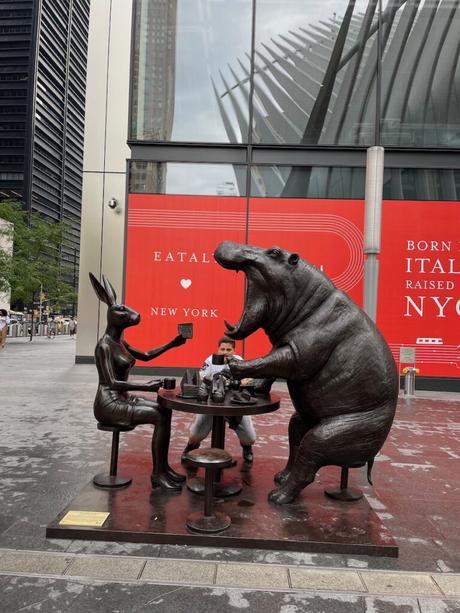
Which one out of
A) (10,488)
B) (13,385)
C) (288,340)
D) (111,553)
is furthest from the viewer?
(13,385)

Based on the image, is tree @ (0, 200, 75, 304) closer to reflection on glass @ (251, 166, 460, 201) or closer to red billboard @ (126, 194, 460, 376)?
red billboard @ (126, 194, 460, 376)

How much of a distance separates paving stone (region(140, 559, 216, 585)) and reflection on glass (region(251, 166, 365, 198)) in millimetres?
9161

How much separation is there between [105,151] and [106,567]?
11.1 meters

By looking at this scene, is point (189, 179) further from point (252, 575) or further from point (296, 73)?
point (252, 575)

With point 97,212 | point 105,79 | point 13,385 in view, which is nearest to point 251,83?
point 105,79

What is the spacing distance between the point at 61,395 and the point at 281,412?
4.12 metres

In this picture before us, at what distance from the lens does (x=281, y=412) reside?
25.5 ft

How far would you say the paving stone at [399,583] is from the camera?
8.43ft

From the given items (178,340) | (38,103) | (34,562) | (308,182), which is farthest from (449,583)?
(38,103)

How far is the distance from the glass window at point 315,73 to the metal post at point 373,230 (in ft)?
22.6

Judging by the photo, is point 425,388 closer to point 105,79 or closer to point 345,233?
point 345,233

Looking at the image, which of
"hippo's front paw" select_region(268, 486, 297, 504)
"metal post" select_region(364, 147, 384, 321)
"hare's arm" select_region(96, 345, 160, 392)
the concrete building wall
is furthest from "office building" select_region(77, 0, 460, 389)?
"hippo's front paw" select_region(268, 486, 297, 504)

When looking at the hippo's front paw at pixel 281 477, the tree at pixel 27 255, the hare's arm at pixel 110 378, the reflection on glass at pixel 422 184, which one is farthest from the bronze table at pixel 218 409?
the tree at pixel 27 255

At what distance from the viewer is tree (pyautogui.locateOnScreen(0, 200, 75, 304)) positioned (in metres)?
19.7
